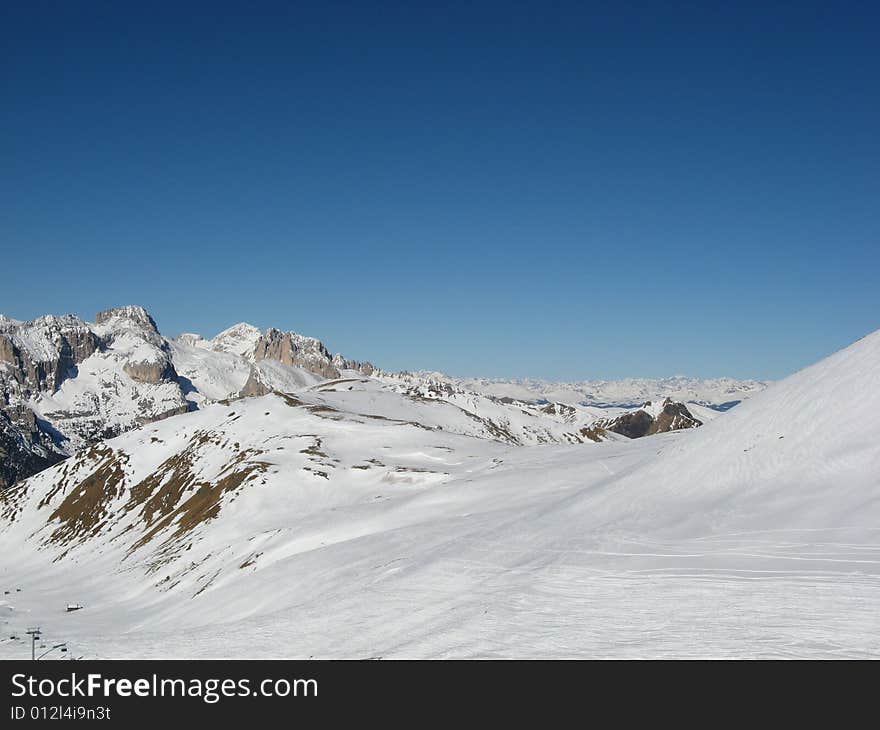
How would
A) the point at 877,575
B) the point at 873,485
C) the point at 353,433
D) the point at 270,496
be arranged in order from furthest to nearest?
the point at 353,433
the point at 270,496
the point at 873,485
the point at 877,575

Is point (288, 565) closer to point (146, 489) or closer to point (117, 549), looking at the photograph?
point (117, 549)

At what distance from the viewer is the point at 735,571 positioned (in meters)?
23.0

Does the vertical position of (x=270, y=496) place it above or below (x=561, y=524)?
above

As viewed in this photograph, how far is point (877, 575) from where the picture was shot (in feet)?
64.8

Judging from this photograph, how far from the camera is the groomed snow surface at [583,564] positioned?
18.5 meters

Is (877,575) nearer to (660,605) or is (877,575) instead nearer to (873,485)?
(660,605)

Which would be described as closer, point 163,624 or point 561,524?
point 561,524

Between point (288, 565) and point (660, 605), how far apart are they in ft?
110

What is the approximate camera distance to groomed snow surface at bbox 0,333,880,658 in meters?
18.5

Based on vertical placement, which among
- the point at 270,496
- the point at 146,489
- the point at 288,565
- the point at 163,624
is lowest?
the point at 163,624

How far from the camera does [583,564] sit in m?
27.4

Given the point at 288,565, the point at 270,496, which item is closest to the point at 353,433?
the point at 270,496
